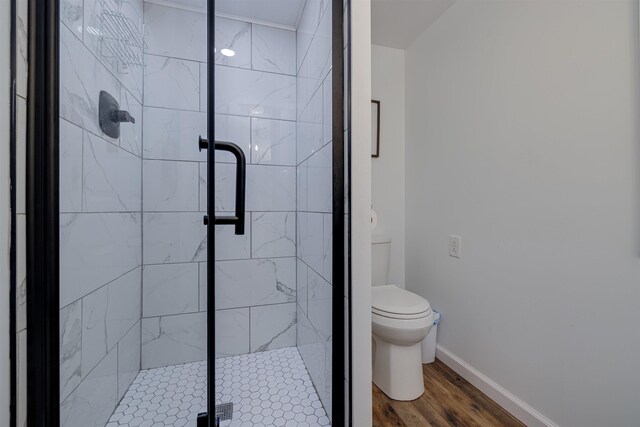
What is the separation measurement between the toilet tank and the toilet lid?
17cm

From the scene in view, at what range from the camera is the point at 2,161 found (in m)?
0.65

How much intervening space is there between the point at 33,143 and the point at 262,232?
1.13 metres

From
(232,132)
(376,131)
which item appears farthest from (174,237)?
(376,131)

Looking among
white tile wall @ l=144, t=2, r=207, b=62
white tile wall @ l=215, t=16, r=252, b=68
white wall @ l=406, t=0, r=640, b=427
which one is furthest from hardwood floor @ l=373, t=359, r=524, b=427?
white tile wall @ l=215, t=16, r=252, b=68

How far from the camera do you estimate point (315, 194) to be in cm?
132

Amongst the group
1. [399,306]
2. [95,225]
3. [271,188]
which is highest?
[271,188]

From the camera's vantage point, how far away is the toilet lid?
1.45m

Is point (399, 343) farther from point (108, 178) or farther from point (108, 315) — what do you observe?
point (108, 178)

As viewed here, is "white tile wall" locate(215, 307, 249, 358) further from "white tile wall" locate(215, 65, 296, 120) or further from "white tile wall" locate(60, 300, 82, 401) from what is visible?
"white tile wall" locate(215, 65, 296, 120)

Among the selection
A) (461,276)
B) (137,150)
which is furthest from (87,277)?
(461,276)

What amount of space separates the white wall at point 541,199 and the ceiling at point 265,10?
997mm

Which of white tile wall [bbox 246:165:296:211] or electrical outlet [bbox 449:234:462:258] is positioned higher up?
white tile wall [bbox 246:165:296:211]

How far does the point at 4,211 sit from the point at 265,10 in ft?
5.20

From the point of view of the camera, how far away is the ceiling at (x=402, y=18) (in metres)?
1.75
